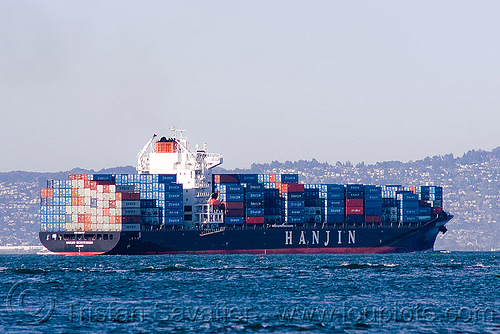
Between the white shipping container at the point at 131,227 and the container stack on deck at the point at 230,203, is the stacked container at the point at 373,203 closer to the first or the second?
the container stack on deck at the point at 230,203

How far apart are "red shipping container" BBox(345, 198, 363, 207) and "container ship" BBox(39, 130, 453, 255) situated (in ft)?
0.45

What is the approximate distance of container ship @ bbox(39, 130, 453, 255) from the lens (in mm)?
118562

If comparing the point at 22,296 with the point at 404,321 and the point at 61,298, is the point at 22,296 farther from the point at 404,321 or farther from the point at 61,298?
the point at 404,321

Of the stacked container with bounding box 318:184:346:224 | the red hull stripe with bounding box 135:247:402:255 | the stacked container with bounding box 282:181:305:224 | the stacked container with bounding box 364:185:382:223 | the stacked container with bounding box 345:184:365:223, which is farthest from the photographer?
the stacked container with bounding box 364:185:382:223

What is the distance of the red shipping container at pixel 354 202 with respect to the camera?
136125 millimetres

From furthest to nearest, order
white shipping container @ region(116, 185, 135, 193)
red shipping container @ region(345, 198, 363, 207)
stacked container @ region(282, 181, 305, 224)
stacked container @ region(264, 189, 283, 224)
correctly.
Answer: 1. red shipping container @ region(345, 198, 363, 207)
2. stacked container @ region(264, 189, 283, 224)
3. stacked container @ region(282, 181, 305, 224)
4. white shipping container @ region(116, 185, 135, 193)

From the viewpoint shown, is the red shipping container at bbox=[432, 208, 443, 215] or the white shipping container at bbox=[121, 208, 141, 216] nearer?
the white shipping container at bbox=[121, 208, 141, 216]

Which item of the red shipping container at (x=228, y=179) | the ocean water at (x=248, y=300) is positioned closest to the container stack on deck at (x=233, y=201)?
the red shipping container at (x=228, y=179)

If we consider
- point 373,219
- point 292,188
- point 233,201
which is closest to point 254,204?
point 233,201

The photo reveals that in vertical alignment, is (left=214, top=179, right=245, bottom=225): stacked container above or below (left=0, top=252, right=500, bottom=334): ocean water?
→ above

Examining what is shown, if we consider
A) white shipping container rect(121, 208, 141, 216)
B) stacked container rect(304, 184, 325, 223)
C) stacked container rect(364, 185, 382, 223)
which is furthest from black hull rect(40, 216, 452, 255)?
stacked container rect(304, 184, 325, 223)

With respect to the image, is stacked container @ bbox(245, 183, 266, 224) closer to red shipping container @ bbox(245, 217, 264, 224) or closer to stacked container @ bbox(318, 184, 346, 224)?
red shipping container @ bbox(245, 217, 264, 224)

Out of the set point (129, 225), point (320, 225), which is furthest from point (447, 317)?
point (320, 225)

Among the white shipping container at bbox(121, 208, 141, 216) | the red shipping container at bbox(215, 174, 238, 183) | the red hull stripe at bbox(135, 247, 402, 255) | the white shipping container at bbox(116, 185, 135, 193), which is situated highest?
the red shipping container at bbox(215, 174, 238, 183)
